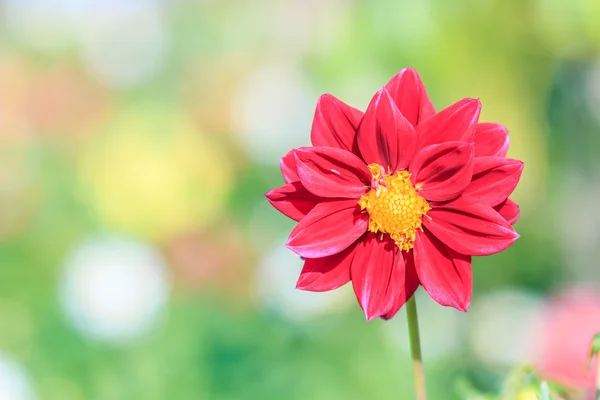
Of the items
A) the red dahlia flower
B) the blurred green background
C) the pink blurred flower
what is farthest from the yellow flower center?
the blurred green background

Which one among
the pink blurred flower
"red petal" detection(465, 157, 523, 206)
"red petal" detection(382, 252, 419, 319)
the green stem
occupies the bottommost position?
the pink blurred flower

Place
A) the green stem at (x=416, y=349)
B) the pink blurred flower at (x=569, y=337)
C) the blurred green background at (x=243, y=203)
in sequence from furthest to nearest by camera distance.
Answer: the blurred green background at (x=243, y=203) → the pink blurred flower at (x=569, y=337) → the green stem at (x=416, y=349)

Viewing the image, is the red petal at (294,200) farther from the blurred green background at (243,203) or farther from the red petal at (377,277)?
the blurred green background at (243,203)

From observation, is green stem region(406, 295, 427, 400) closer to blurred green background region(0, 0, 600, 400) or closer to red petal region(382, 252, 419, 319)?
red petal region(382, 252, 419, 319)

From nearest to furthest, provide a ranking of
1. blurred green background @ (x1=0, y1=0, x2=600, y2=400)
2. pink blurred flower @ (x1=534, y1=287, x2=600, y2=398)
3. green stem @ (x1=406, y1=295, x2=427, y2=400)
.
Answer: green stem @ (x1=406, y1=295, x2=427, y2=400)
pink blurred flower @ (x1=534, y1=287, x2=600, y2=398)
blurred green background @ (x1=0, y1=0, x2=600, y2=400)

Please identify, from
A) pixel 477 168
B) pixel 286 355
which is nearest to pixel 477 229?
pixel 477 168

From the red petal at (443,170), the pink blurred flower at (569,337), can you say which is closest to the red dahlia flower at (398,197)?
the red petal at (443,170)
